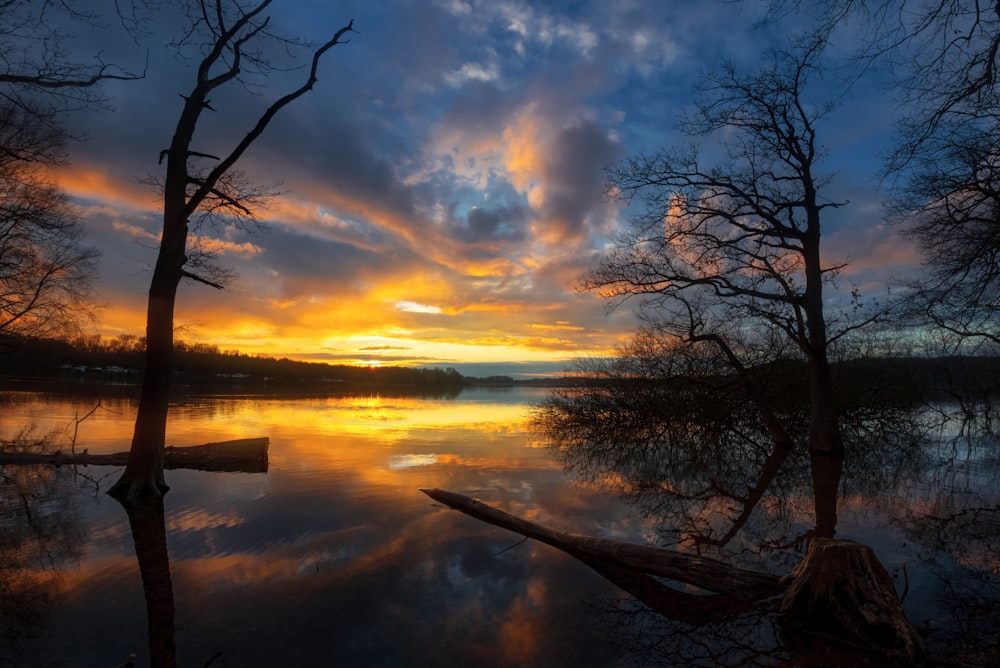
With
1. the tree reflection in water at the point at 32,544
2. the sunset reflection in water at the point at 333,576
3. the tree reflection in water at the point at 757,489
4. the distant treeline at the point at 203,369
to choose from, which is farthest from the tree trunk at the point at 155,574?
the distant treeline at the point at 203,369

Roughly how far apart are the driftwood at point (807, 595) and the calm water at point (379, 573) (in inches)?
11.8

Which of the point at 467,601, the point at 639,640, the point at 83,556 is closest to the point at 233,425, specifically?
the point at 83,556

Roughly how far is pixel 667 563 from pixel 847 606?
176 centimetres

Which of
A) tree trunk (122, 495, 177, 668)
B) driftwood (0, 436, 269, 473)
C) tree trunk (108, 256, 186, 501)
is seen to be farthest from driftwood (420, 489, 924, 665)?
driftwood (0, 436, 269, 473)

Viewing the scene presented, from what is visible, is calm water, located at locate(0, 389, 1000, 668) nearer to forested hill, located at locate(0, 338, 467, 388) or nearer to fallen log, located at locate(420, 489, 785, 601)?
fallen log, located at locate(420, 489, 785, 601)

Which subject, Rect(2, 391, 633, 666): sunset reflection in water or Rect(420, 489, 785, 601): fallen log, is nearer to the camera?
Rect(2, 391, 633, 666): sunset reflection in water

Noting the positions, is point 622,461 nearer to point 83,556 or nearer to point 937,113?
point 937,113

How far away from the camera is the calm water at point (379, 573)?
4.37 m

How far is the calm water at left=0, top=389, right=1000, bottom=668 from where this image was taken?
437 cm

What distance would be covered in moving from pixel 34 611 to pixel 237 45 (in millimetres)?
10763

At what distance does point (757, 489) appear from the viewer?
442 inches

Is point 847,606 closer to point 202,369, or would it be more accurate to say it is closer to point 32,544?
point 32,544

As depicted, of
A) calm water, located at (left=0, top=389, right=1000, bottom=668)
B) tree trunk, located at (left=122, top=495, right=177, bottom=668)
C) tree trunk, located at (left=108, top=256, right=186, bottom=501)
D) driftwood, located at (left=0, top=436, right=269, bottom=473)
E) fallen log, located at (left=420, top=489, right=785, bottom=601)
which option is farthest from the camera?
driftwood, located at (left=0, top=436, right=269, bottom=473)

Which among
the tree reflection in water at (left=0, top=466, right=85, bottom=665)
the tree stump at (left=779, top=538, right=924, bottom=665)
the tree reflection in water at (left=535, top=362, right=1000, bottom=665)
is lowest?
the tree reflection in water at (left=0, top=466, right=85, bottom=665)
